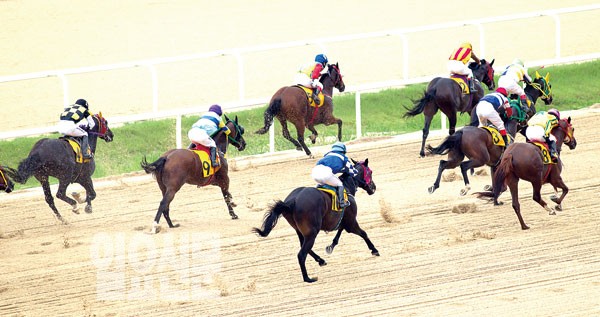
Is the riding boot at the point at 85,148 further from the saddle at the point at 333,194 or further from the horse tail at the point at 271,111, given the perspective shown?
the saddle at the point at 333,194

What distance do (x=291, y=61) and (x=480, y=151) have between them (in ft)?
35.6

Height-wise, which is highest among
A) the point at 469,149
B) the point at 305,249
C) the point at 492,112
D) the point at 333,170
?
the point at 333,170

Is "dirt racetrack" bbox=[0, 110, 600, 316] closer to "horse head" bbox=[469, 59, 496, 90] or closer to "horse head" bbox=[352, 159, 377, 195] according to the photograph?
"horse head" bbox=[352, 159, 377, 195]

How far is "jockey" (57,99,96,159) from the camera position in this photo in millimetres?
13789

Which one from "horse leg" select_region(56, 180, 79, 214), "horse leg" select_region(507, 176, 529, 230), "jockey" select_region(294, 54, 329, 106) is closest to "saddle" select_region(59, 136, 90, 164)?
"horse leg" select_region(56, 180, 79, 214)

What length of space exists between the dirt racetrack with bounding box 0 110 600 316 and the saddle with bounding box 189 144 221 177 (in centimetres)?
61

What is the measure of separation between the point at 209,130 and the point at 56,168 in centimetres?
185

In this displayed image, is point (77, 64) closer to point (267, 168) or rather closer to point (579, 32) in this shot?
point (267, 168)

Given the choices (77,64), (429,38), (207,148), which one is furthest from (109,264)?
(429,38)

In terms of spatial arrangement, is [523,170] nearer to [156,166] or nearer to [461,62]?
[156,166]

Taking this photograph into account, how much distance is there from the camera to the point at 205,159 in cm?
1314

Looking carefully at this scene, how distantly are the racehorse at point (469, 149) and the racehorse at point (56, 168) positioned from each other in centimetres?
414

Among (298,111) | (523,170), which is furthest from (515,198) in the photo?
(298,111)

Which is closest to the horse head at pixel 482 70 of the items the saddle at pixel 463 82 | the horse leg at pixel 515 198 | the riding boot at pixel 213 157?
the saddle at pixel 463 82
